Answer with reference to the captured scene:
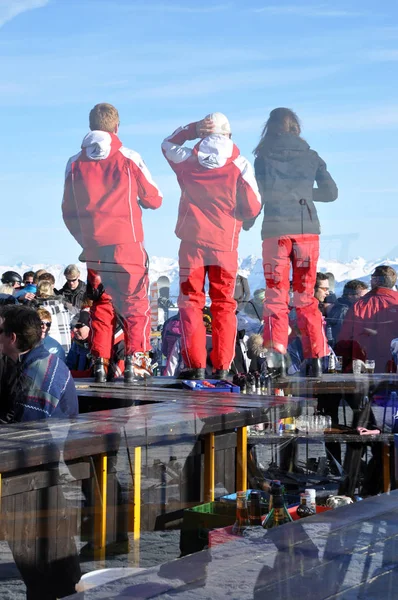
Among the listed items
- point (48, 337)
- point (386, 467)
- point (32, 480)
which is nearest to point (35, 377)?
point (48, 337)

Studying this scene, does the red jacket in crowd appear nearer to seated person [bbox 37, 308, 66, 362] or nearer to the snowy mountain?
the snowy mountain

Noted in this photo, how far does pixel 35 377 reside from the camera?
2.28m

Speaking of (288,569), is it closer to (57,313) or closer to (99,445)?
(99,445)

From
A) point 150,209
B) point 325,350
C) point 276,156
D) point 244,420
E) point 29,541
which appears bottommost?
point 29,541

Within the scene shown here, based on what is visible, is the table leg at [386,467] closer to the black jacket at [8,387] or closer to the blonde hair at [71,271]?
the black jacket at [8,387]

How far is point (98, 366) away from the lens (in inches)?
117

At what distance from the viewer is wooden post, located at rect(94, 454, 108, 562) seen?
2.06 m

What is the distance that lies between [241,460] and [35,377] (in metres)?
0.58

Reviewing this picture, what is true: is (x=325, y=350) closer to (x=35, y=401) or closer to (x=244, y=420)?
(x=244, y=420)

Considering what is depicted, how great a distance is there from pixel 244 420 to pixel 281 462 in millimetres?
205

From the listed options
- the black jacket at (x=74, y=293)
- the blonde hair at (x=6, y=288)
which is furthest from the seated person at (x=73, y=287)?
the blonde hair at (x=6, y=288)

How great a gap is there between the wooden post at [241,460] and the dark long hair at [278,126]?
0.80 meters

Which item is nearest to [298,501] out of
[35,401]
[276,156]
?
[35,401]

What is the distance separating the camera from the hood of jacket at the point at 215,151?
2.05 meters
